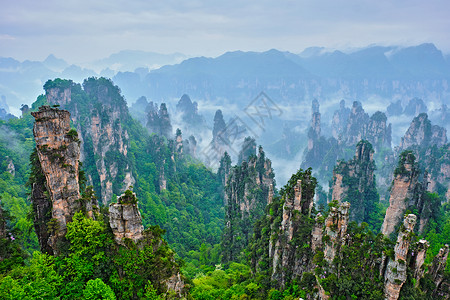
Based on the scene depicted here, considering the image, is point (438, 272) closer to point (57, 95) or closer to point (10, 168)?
point (10, 168)

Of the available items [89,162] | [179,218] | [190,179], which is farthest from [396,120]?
[89,162]

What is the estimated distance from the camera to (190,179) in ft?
249

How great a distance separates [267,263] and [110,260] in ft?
51.5

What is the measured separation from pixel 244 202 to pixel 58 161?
34561 mm

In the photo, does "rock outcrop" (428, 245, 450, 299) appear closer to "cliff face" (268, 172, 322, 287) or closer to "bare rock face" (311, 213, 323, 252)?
"bare rock face" (311, 213, 323, 252)

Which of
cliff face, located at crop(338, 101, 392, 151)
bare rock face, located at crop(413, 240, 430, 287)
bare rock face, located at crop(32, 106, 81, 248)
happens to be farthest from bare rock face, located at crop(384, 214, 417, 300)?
cliff face, located at crop(338, 101, 392, 151)

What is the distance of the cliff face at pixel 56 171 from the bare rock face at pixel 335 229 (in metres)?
17.2

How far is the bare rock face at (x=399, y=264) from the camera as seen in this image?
55.3 feet

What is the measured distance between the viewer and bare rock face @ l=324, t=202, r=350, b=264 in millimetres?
19859

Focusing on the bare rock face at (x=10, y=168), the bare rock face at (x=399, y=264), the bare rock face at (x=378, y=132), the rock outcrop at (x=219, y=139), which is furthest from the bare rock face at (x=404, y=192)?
the bare rock face at (x=378, y=132)

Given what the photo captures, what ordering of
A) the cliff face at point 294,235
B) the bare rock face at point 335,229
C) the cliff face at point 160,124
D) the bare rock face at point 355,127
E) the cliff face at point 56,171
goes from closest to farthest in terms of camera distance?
the cliff face at point 56,171 < the bare rock face at point 335,229 < the cliff face at point 294,235 < the cliff face at point 160,124 < the bare rock face at point 355,127

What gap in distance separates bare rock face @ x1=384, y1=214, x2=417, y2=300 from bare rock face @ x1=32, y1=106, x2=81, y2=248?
20692 millimetres

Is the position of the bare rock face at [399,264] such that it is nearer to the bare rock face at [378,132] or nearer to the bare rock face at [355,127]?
the bare rock face at [355,127]

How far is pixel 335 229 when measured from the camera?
20141 mm
